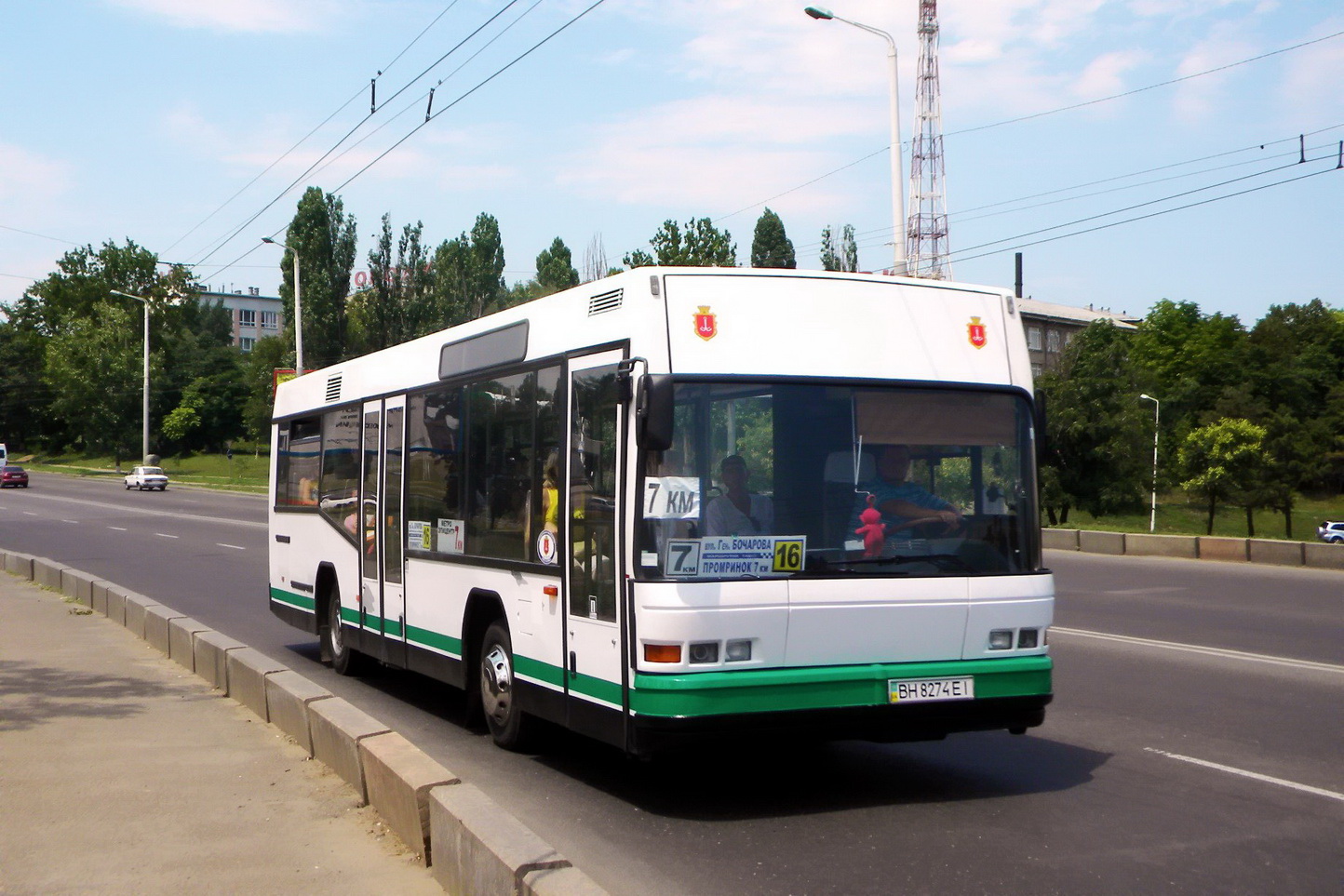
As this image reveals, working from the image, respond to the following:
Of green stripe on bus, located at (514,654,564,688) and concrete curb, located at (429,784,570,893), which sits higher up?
green stripe on bus, located at (514,654,564,688)

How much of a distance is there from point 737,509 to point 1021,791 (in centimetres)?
221

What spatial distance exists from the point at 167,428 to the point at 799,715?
98779 millimetres

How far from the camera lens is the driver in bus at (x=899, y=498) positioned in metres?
6.88

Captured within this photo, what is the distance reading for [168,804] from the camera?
22.9 ft

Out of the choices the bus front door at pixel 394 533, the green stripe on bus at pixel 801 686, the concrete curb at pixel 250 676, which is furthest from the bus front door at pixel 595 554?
A: the bus front door at pixel 394 533

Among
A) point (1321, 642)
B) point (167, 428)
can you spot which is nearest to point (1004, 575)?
point (1321, 642)

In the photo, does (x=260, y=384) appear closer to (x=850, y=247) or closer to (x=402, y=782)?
(x=850, y=247)

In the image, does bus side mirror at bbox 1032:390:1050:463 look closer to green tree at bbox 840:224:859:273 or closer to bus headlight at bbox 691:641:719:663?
bus headlight at bbox 691:641:719:663

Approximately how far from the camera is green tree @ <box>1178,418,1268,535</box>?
2168 inches

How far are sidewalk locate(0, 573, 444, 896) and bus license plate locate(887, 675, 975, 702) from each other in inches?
99.1

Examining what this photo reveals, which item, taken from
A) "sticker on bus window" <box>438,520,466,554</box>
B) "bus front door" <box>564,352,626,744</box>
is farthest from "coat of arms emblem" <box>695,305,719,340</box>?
"sticker on bus window" <box>438,520,466,554</box>

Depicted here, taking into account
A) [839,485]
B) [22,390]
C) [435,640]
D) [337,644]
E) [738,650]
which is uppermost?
[22,390]

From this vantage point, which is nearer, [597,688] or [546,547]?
[597,688]

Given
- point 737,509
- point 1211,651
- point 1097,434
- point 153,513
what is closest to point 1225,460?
point 1097,434
